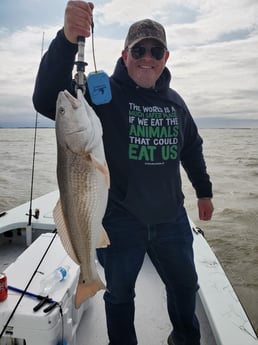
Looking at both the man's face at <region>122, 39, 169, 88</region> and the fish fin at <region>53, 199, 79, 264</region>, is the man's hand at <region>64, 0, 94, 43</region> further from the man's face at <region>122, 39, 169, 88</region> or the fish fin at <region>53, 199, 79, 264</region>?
the fish fin at <region>53, 199, 79, 264</region>

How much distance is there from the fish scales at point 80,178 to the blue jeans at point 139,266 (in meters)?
0.40

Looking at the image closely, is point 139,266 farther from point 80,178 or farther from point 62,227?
point 80,178

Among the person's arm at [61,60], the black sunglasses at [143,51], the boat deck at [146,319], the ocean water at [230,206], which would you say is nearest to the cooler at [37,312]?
the boat deck at [146,319]

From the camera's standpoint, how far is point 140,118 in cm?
222

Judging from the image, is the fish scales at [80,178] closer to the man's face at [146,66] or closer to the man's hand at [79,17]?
the man's hand at [79,17]

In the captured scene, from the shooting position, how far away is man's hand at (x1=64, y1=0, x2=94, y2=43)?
5.01 ft

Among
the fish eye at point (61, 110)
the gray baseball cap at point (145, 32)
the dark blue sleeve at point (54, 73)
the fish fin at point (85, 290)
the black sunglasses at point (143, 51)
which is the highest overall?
the gray baseball cap at point (145, 32)

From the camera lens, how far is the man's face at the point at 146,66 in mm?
2193

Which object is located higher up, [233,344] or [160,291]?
[233,344]

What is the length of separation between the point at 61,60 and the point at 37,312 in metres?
1.48

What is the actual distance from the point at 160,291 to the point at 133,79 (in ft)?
8.15

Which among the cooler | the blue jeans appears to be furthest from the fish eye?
the cooler

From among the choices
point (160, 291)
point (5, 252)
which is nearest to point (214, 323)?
point (160, 291)

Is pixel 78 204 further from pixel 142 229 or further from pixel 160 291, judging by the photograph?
pixel 160 291
